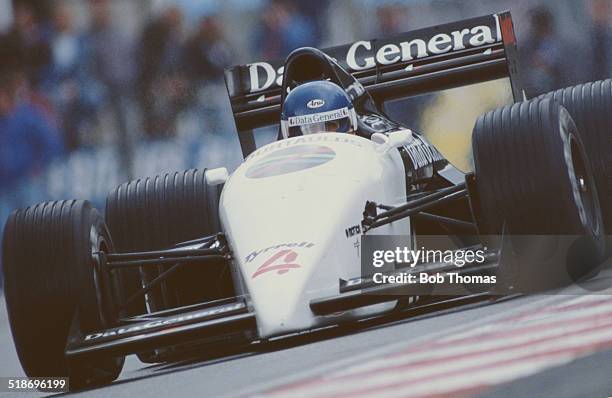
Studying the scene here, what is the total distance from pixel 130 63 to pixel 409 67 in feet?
15.1

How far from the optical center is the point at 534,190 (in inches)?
230

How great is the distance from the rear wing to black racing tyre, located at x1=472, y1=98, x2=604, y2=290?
2.27 metres

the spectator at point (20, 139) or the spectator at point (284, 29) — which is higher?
the spectator at point (284, 29)

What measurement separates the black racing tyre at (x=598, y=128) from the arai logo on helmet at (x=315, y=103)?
3.60 feet

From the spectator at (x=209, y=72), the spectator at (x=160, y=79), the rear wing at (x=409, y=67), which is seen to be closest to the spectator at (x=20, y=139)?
the spectator at (x=160, y=79)

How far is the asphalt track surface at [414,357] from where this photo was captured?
3193mm

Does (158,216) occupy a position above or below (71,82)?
below

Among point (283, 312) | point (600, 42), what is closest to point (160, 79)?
point (600, 42)

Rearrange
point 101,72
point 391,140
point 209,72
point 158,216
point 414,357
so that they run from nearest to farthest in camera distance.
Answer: point 414,357 → point 391,140 → point 158,216 → point 101,72 → point 209,72

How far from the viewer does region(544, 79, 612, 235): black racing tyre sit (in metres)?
6.75

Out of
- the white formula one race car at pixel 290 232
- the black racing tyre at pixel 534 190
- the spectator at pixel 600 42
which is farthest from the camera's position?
the spectator at pixel 600 42

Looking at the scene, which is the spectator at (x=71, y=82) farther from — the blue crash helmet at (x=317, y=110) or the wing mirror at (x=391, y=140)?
the wing mirror at (x=391, y=140)

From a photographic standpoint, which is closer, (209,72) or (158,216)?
(158,216)

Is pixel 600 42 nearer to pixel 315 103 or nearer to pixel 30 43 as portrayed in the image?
pixel 30 43
